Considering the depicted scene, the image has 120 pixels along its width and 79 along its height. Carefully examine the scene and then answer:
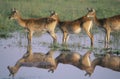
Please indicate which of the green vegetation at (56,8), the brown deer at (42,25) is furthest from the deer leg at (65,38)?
the green vegetation at (56,8)

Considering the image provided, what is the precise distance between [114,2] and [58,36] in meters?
8.79

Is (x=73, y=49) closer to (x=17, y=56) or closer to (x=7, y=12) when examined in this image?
(x=17, y=56)

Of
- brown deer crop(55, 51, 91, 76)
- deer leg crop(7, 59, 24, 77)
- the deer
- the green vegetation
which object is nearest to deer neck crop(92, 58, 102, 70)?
the deer

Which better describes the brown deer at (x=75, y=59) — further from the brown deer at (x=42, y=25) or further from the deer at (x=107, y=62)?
the brown deer at (x=42, y=25)

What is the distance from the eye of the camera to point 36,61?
1501 cm

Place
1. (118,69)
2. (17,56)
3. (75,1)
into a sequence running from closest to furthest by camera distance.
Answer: (118,69), (17,56), (75,1)

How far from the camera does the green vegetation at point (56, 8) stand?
22.4 m

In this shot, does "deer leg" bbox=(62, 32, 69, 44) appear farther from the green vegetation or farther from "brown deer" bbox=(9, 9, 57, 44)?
the green vegetation

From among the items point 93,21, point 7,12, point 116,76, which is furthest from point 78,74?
point 7,12

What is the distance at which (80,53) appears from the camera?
15969 mm

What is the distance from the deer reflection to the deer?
3.29 feet

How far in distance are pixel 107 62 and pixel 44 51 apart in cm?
200

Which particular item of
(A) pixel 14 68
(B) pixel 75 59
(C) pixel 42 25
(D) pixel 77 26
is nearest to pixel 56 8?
(C) pixel 42 25

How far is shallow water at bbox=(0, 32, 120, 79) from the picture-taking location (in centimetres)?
1390
